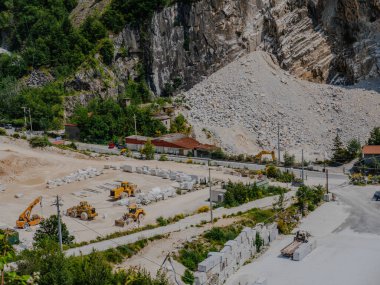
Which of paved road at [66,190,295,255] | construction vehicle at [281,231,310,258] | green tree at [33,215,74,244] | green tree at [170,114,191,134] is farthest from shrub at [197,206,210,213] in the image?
green tree at [170,114,191,134]

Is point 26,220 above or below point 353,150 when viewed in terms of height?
below

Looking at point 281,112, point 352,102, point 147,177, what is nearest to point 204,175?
point 147,177

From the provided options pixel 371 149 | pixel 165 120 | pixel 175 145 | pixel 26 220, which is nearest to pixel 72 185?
pixel 26 220

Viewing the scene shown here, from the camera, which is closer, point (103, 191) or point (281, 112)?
point (103, 191)

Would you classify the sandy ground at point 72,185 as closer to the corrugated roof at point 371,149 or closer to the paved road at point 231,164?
the paved road at point 231,164

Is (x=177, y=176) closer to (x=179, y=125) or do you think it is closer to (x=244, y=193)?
(x=244, y=193)

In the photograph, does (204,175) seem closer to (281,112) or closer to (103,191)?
(103,191)

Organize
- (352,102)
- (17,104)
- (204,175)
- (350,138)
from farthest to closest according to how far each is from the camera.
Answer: (17,104) < (352,102) < (350,138) < (204,175)
